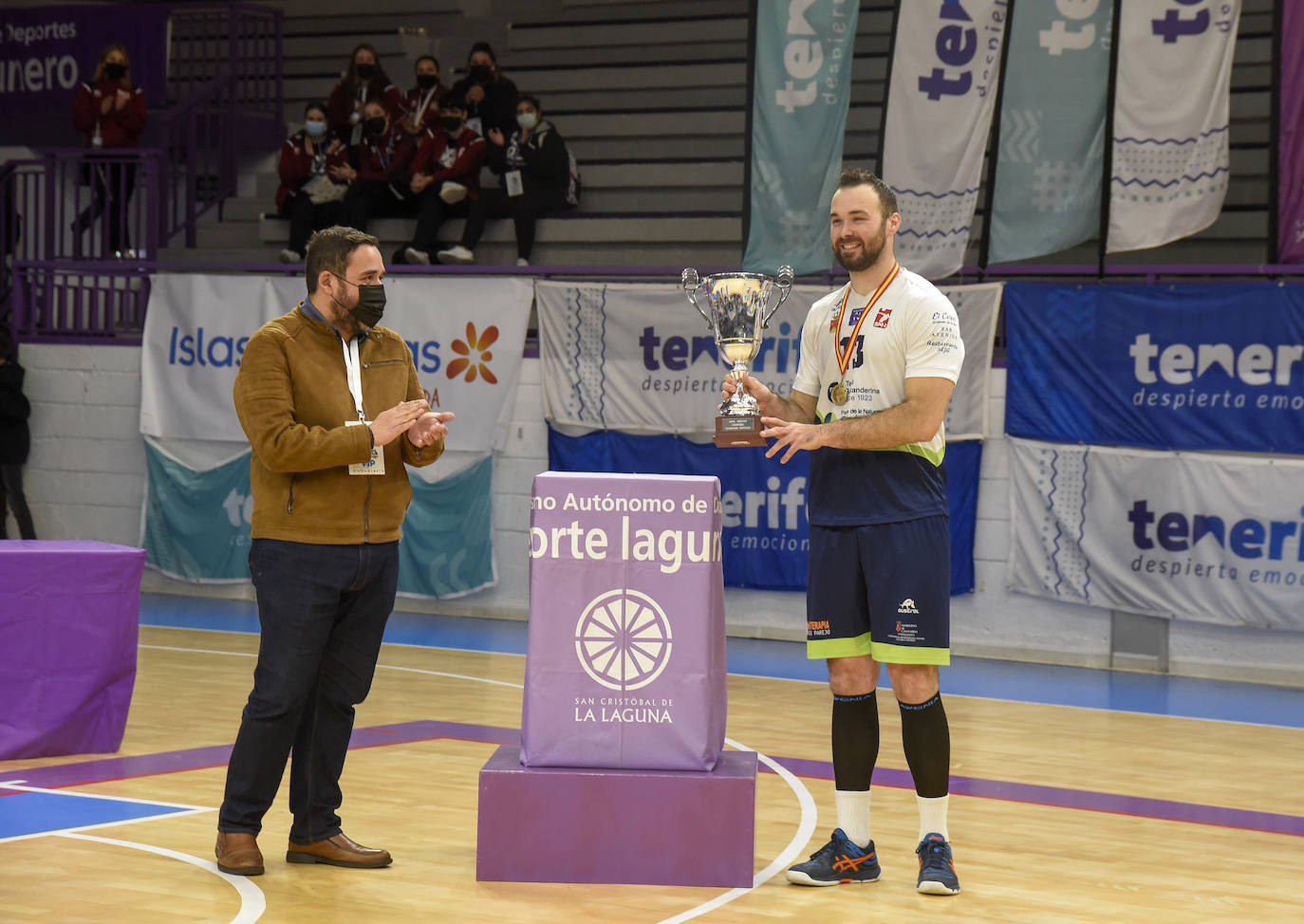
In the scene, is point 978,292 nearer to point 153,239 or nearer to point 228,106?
point 153,239

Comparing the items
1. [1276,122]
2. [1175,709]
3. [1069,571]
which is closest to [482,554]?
[1069,571]

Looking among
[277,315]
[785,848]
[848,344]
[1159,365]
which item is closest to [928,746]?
[785,848]

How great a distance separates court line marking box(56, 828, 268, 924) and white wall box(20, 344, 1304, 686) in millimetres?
6581

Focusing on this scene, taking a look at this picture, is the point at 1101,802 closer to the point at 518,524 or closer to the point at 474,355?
the point at 518,524

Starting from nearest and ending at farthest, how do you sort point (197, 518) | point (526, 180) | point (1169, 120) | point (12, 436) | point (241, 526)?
1. point (1169, 120)
2. point (241, 526)
3. point (197, 518)
4. point (12, 436)
5. point (526, 180)

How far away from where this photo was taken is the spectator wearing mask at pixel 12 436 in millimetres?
13266

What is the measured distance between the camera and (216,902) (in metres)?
4.59

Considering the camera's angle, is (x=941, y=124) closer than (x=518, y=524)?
Yes

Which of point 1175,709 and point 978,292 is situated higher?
point 978,292

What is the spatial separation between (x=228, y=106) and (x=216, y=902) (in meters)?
12.9

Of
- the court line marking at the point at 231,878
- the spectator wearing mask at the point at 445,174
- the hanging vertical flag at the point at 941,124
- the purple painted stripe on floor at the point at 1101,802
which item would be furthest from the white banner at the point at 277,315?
the court line marking at the point at 231,878

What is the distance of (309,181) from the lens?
14.5 m

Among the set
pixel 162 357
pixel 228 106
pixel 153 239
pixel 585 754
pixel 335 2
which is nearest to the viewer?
pixel 585 754

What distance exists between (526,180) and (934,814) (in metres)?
9.47
